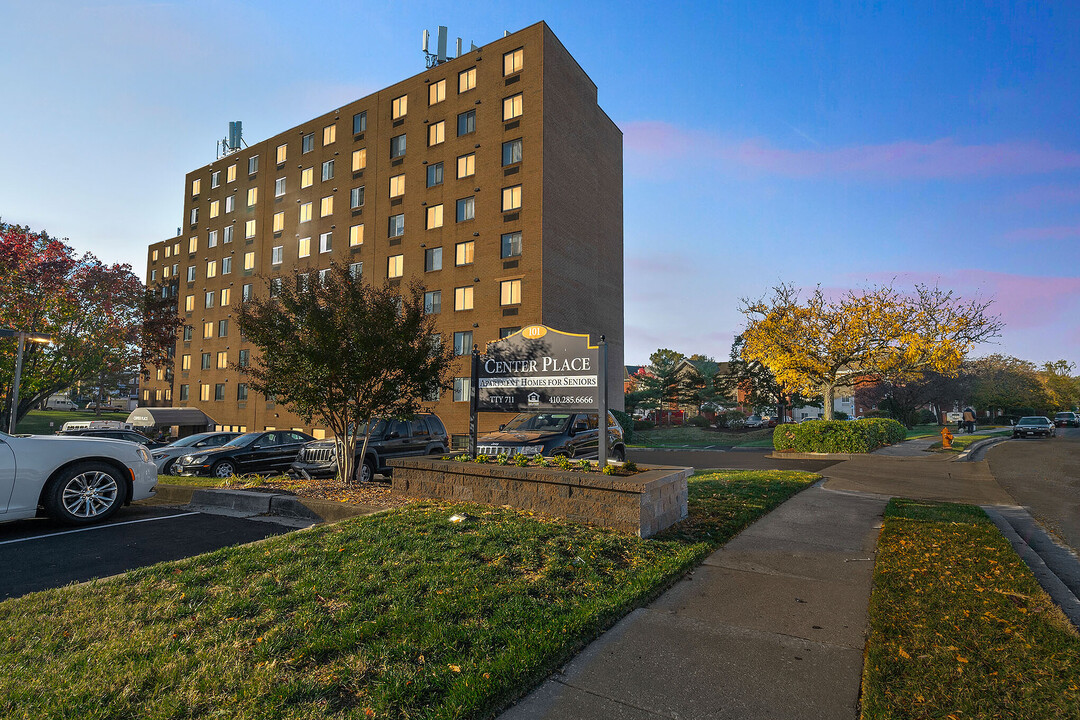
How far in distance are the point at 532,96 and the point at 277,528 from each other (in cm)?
2827

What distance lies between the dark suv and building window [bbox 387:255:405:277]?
21.9 metres

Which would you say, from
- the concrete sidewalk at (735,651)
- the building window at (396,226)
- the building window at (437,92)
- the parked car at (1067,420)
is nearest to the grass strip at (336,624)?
the concrete sidewalk at (735,651)

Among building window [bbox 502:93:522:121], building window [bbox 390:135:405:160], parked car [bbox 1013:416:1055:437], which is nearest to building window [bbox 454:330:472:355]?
building window [bbox 502:93:522:121]

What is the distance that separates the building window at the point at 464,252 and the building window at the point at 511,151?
193 inches

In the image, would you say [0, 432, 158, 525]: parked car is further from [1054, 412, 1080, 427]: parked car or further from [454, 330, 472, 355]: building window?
[1054, 412, 1080, 427]: parked car

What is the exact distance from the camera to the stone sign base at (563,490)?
6.11 m

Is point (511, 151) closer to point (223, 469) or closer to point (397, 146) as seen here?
point (397, 146)

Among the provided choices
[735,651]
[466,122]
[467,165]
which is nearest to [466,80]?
[466,122]

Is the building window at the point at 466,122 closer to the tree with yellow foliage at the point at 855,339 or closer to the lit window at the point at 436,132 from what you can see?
the lit window at the point at 436,132

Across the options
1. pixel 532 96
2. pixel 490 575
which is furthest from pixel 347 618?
pixel 532 96

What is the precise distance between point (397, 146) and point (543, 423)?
29570mm

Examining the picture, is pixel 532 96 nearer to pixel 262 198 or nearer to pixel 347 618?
pixel 262 198

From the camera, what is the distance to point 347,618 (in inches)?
148

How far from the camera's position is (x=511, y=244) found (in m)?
30.1
